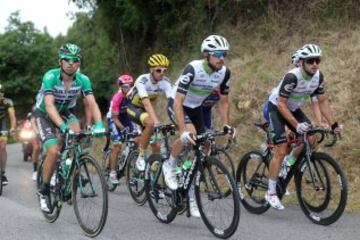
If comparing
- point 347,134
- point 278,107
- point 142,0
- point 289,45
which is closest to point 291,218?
point 278,107

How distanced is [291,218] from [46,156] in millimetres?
3220

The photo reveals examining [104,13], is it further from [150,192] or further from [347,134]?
[150,192]

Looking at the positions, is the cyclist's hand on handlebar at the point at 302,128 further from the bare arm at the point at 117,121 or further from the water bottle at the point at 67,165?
the bare arm at the point at 117,121

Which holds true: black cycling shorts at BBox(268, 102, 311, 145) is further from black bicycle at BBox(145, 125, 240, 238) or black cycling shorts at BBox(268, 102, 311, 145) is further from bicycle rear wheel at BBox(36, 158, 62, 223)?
bicycle rear wheel at BBox(36, 158, 62, 223)

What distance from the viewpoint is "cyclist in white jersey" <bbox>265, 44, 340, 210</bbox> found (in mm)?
7332

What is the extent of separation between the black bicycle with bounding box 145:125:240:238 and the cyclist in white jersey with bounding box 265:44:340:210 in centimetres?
126

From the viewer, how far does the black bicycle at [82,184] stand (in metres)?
6.33

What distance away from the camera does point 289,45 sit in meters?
14.4

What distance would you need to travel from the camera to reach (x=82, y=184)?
668 cm

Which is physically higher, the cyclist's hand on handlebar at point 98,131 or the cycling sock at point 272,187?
the cyclist's hand on handlebar at point 98,131

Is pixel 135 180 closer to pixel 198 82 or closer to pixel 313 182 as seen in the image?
pixel 198 82

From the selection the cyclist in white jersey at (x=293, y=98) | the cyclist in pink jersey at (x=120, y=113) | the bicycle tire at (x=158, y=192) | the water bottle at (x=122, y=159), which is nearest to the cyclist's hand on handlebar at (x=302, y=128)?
the cyclist in white jersey at (x=293, y=98)

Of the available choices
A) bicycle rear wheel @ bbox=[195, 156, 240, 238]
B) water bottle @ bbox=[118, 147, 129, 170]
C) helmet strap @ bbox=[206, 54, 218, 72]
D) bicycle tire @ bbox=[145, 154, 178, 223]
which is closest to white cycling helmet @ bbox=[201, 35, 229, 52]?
helmet strap @ bbox=[206, 54, 218, 72]

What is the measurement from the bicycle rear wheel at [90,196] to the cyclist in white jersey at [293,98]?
91.6 inches
